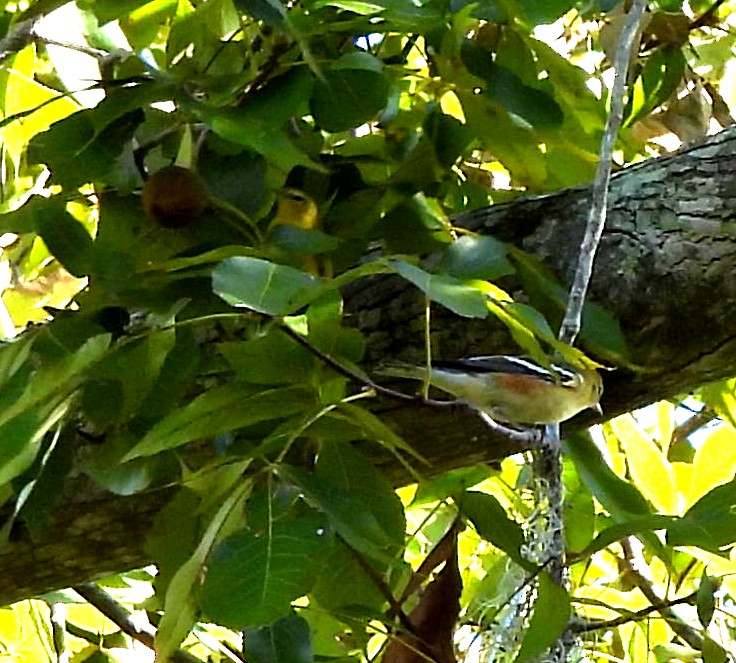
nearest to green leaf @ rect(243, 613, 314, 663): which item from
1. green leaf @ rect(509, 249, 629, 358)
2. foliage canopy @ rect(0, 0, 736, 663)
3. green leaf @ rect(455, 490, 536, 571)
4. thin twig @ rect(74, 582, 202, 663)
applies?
foliage canopy @ rect(0, 0, 736, 663)

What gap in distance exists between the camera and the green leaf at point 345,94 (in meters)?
0.60

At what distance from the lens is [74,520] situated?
0.69 m

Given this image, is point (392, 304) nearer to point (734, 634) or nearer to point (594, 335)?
point (594, 335)

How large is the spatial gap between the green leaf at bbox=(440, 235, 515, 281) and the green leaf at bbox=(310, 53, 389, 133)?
0.08 m

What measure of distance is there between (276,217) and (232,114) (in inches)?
3.0

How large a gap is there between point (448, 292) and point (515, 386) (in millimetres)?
107

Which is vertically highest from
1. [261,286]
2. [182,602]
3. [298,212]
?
[298,212]

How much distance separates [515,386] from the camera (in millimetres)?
549

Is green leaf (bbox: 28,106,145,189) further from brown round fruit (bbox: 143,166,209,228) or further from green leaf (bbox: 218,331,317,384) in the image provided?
green leaf (bbox: 218,331,317,384)

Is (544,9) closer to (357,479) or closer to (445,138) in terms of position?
(445,138)

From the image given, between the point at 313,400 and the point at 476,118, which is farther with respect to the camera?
the point at 476,118

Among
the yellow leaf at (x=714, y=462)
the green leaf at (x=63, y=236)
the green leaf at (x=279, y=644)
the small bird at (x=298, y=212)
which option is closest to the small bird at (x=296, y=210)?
the small bird at (x=298, y=212)

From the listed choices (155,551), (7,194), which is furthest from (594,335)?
(7,194)

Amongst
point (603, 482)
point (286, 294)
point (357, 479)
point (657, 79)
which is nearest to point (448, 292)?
point (286, 294)
